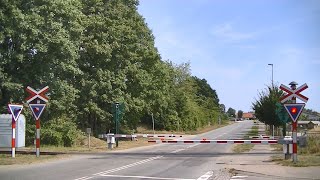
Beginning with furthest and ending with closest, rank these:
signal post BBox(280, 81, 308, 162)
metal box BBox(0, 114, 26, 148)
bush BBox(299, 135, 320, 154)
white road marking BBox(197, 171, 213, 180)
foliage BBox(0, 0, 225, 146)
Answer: foliage BBox(0, 0, 225, 146)
metal box BBox(0, 114, 26, 148)
bush BBox(299, 135, 320, 154)
signal post BBox(280, 81, 308, 162)
white road marking BBox(197, 171, 213, 180)

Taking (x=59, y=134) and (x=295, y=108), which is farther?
(x=59, y=134)

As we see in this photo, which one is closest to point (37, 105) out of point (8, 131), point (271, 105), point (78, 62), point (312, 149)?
point (8, 131)

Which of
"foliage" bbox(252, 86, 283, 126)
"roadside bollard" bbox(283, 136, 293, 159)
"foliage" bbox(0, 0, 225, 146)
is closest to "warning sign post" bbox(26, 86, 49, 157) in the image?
"foliage" bbox(0, 0, 225, 146)

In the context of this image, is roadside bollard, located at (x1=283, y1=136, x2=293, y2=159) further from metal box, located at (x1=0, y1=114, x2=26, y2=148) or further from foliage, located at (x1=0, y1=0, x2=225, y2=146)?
foliage, located at (x1=0, y1=0, x2=225, y2=146)

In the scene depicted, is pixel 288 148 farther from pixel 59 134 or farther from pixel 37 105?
pixel 59 134

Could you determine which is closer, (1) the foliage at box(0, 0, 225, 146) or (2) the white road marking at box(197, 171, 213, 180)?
(2) the white road marking at box(197, 171, 213, 180)

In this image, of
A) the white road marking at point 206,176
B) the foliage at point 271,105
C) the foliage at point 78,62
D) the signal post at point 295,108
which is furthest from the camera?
the foliage at point 271,105

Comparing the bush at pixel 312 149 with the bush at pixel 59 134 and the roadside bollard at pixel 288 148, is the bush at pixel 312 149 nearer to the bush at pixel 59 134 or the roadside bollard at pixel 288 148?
the roadside bollard at pixel 288 148

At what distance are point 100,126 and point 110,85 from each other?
6928 mm

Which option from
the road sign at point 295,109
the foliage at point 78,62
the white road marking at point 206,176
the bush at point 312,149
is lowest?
the white road marking at point 206,176

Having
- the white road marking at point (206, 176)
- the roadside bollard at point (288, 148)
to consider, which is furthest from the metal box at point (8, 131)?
the roadside bollard at point (288, 148)

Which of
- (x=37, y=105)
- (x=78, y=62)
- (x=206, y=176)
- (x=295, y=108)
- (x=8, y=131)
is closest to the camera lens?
(x=206, y=176)

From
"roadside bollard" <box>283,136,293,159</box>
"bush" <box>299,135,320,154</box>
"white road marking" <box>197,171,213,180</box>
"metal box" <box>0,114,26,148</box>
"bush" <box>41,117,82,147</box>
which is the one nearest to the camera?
"white road marking" <box>197,171,213,180</box>

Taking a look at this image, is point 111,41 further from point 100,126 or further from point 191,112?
point 191,112
